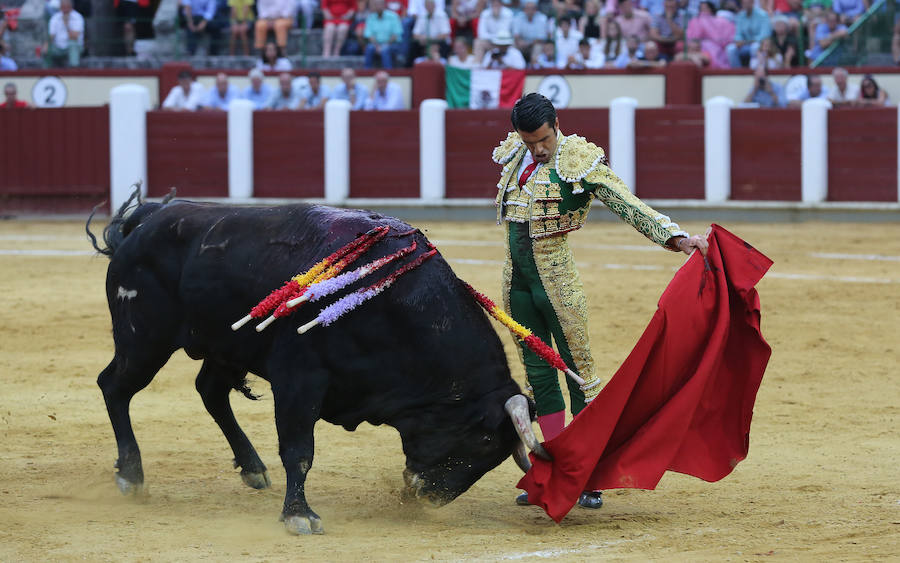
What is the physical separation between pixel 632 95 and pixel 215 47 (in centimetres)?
472

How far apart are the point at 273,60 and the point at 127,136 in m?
1.81

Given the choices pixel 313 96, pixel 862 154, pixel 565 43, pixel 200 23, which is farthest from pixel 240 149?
pixel 862 154

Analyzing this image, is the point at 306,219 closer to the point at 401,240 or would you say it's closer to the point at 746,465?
the point at 401,240

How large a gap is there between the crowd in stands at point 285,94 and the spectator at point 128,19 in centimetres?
173

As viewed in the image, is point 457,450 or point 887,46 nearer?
point 457,450

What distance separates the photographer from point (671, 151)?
1345 centimetres

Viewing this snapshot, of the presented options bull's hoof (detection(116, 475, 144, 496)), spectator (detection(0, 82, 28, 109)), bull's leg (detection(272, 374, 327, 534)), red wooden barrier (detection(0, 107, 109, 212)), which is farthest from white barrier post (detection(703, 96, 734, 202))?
bull's leg (detection(272, 374, 327, 534))

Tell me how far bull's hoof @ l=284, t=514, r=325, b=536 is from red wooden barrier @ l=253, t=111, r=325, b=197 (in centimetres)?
1013

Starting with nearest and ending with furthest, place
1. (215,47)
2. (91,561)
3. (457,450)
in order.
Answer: (91,561) → (457,450) → (215,47)

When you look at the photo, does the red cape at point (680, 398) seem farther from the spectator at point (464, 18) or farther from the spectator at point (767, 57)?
the spectator at point (464, 18)

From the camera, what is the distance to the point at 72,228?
13.2 m

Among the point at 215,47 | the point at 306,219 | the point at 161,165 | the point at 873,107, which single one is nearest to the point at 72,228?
the point at 161,165

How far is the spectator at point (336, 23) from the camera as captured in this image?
1494cm

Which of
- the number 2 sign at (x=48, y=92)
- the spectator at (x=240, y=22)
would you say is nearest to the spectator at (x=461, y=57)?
the spectator at (x=240, y=22)
